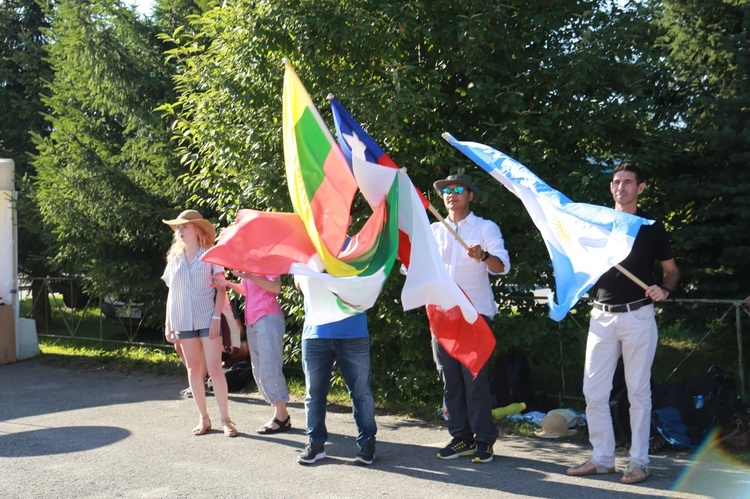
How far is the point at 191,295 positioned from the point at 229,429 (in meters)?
1.25

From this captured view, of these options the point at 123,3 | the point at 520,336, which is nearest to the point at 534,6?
the point at 520,336

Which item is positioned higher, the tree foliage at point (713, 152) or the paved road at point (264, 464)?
the tree foliage at point (713, 152)

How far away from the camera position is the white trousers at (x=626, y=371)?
227 inches

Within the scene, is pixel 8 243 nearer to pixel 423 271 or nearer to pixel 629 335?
pixel 423 271

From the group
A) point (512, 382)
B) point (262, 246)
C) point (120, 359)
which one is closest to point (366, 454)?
point (262, 246)

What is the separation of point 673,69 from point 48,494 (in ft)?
26.5

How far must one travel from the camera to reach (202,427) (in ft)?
24.8

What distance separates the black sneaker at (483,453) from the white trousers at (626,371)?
0.82 metres

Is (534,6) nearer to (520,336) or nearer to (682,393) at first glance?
(520,336)

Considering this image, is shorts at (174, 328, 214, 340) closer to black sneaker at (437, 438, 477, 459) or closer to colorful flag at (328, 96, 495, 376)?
colorful flag at (328, 96, 495, 376)

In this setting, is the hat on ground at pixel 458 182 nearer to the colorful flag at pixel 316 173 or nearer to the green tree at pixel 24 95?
the colorful flag at pixel 316 173

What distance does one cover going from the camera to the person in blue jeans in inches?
251

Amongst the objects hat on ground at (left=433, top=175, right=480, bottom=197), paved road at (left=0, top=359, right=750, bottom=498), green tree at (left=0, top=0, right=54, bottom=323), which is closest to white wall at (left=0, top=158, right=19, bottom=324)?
green tree at (left=0, top=0, right=54, bottom=323)

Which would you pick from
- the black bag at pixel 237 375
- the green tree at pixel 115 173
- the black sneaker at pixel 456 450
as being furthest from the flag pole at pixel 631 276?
the green tree at pixel 115 173
